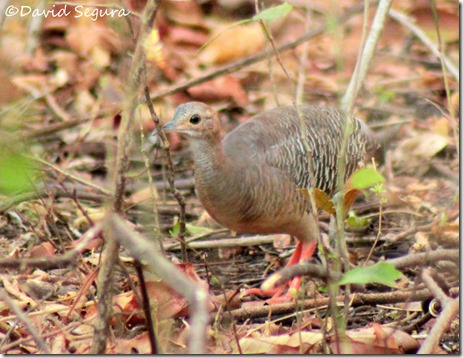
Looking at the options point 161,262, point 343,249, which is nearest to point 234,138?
point 343,249

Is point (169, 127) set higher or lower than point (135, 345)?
higher

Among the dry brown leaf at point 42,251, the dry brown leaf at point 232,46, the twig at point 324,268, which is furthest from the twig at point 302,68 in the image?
the dry brown leaf at point 42,251

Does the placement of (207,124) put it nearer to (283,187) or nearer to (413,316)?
(283,187)

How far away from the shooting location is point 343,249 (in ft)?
9.34

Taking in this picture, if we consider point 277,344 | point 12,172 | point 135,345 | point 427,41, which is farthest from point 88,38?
point 12,172

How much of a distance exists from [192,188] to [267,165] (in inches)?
51.1

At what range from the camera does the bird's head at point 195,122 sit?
3.93 m

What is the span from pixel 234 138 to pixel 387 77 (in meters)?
3.07

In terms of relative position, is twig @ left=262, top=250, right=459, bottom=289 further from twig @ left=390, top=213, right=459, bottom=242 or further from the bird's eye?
the bird's eye

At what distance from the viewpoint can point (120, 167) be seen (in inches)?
91.9

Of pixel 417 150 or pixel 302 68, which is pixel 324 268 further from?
pixel 417 150

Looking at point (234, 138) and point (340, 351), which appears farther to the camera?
point (234, 138)

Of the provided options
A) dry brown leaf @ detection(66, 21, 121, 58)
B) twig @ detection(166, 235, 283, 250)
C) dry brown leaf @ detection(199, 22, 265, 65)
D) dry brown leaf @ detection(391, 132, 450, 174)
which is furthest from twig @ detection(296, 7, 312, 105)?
dry brown leaf @ detection(66, 21, 121, 58)

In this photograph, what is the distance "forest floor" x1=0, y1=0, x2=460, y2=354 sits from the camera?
2.99 meters
